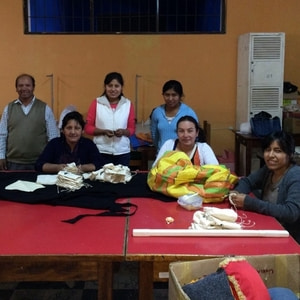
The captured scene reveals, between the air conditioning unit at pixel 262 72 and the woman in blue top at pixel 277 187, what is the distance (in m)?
2.69

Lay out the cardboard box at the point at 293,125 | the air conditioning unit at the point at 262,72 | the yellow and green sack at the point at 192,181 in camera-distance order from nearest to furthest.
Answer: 1. the yellow and green sack at the point at 192,181
2. the cardboard box at the point at 293,125
3. the air conditioning unit at the point at 262,72

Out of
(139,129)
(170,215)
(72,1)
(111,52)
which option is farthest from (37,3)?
(170,215)

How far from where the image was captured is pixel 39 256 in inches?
65.0

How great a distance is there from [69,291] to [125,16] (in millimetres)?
3783

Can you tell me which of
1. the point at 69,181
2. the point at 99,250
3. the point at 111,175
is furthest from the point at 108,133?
the point at 99,250

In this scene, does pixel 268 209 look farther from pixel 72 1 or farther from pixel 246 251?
pixel 72 1

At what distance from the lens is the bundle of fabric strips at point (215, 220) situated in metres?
1.92

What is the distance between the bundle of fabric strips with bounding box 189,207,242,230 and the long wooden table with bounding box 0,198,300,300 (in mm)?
73

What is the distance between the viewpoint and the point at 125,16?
18.2 ft

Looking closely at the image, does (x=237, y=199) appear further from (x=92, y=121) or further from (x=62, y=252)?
(x=92, y=121)

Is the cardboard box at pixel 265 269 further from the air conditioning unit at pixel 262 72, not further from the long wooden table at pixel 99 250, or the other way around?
the air conditioning unit at pixel 262 72

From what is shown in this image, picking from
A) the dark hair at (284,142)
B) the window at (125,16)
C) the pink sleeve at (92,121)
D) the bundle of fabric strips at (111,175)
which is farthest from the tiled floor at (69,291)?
the window at (125,16)

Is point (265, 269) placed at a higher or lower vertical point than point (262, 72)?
lower

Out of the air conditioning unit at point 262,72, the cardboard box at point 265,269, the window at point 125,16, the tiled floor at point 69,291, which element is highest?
the window at point 125,16
